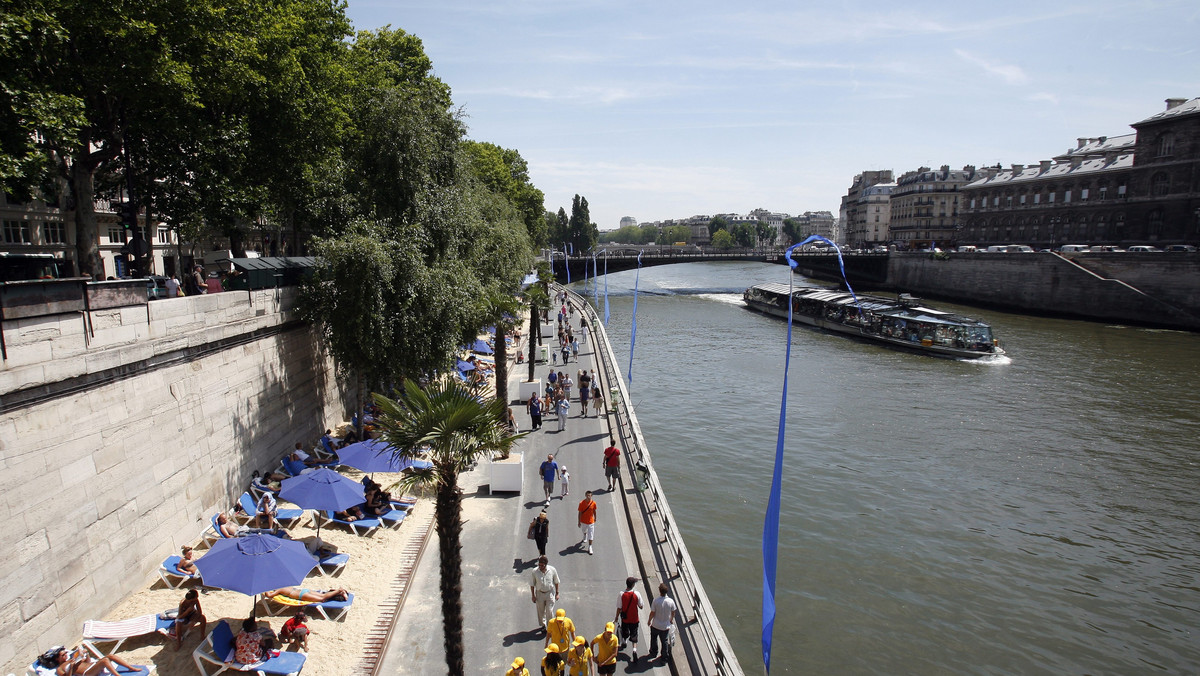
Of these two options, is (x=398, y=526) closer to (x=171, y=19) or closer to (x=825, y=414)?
(x=171, y=19)

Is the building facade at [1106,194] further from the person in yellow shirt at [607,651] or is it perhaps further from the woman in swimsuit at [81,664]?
the woman in swimsuit at [81,664]

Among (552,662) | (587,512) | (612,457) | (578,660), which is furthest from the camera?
(612,457)

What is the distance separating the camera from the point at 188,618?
10000mm

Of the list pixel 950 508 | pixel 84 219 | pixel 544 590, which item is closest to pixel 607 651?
pixel 544 590

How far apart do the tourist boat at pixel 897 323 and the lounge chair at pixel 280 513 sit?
87.5 feet

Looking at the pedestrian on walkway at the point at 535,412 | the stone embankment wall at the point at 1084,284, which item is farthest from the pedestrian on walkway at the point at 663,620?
the stone embankment wall at the point at 1084,284

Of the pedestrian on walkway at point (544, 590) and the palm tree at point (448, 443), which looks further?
the pedestrian on walkway at point (544, 590)

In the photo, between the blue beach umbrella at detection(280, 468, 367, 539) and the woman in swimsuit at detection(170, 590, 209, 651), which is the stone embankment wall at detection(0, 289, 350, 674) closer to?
the woman in swimsuit at detection(170, 590, 209, 651)

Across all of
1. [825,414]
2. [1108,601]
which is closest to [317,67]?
[825,414]

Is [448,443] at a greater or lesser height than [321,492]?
greater

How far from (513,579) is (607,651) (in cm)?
Answer: 375

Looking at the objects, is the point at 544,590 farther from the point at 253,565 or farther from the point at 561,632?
the point at 253,565

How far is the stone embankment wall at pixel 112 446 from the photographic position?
8906 millimetres

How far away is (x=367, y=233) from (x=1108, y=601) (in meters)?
20.4
